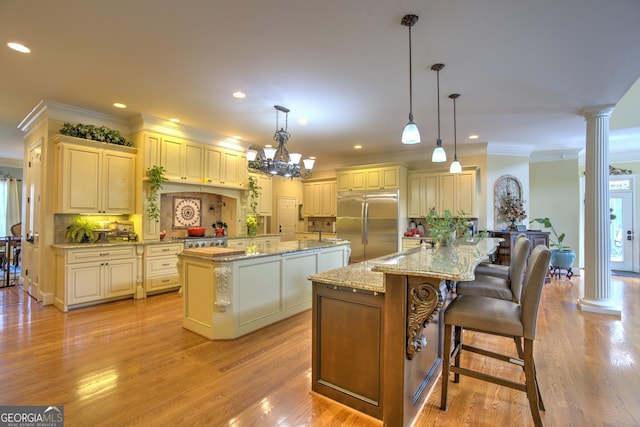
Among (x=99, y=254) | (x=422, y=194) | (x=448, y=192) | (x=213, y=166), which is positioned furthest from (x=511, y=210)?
(x=99, y=254)

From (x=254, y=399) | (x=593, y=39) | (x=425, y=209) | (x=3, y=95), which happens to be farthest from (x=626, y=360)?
(x=3, y=95)

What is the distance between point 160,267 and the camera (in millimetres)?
4832

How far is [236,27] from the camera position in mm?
2410

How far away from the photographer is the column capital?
404 cm

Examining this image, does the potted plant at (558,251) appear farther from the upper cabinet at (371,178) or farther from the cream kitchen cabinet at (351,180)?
the cream kitchen cabinet at (351,180)

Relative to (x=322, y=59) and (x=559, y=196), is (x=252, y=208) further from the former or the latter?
(x=559, y=196)

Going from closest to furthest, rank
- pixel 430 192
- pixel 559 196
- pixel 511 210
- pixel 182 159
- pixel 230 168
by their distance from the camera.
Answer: pixel 182 159
pixel 230 168
pixel 511 210
pixel 430 192
pixel 559 196

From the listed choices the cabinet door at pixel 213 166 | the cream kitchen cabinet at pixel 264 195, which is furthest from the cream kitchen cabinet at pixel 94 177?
the cream kitchen cabinet at pixel 264 195

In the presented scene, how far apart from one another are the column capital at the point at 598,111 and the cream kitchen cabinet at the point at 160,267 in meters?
6.18

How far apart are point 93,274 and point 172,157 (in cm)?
207

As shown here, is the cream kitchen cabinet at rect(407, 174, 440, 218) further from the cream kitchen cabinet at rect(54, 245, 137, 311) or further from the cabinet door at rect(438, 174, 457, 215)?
the cream kitchen cabinet at rect(54, 245, 137, 311)

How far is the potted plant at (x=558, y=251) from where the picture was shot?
6242 mm

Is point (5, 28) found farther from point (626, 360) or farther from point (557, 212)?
point (557, 212)

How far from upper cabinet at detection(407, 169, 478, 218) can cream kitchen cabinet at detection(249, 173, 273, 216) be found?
3.17m
